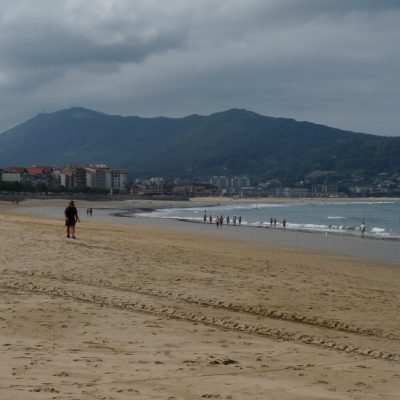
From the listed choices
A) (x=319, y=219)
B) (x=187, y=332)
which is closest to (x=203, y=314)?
(x=187, y=332)

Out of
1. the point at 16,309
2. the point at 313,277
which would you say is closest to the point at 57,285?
the point at 16,309

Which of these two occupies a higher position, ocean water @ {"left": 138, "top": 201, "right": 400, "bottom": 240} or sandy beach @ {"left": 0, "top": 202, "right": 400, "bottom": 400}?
sandy beach @ {"left": 0, "top": 202, "right": 400, "bottom": 400}

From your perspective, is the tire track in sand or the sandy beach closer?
the sandy beach

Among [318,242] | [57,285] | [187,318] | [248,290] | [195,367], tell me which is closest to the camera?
[195,367]

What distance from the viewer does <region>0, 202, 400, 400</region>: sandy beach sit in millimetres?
5410

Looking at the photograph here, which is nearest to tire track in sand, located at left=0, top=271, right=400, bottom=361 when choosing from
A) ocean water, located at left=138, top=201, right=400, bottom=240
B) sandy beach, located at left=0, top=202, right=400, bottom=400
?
sandy beach, located at left=0, top=202, right=400, bottom=400

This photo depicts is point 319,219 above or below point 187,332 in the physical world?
below

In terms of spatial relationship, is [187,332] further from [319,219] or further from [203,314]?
[319,219]

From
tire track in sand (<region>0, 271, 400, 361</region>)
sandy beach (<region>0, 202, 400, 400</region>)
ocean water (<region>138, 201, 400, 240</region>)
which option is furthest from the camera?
ocean water (<region>138, 201, 400, 240</region>)

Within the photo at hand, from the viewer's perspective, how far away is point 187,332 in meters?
7.75

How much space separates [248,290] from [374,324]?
10.0 feet

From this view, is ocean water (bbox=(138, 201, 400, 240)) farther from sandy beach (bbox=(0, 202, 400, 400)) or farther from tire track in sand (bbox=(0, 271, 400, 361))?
tire track in sand (bbox=(0, 271, 400, 361))

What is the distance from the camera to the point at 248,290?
11.7 meters

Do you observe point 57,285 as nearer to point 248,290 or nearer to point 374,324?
point 248,290
